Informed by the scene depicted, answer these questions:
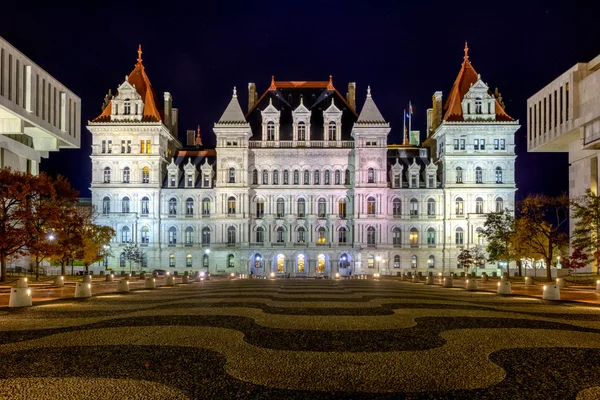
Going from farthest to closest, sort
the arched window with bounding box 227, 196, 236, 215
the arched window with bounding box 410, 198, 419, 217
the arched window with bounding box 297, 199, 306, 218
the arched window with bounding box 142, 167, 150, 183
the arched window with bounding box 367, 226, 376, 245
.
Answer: the arched window with bounding box 410, 198, 419, 217
the arched window with bounding box 297, 199, 306, 218
the arched window with bounding box 142, 167, 150, 183
the arched window with bounding box 227, 196, 236, 215
the arched window with bounding box 367, 226, 376, 245

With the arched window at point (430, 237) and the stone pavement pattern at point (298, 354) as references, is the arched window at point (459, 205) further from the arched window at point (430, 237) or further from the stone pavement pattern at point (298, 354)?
the stone pavement pattern at point (298, 354)

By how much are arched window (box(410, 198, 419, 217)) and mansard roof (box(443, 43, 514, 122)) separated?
12.1 m

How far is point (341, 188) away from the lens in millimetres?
78125

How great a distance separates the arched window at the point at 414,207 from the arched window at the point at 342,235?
978 cm

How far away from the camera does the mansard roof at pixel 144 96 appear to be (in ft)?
254

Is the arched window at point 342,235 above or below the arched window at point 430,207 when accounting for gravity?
below

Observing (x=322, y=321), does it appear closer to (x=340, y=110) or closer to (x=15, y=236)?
(x=15, y=236)

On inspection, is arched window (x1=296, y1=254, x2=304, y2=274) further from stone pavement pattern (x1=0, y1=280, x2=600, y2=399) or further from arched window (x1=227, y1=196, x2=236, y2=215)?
stone pavement pattern (x1=0, y1=280, x2=600, y2=399)

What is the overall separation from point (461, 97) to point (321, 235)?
27.8m

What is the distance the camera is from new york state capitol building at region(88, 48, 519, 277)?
2990 inches

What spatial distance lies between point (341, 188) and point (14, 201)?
45306 millimetres

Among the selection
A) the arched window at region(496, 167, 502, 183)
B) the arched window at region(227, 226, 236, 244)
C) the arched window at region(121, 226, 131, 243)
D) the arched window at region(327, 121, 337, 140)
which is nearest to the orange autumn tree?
the arched window at region(121, 226, 131, 243)

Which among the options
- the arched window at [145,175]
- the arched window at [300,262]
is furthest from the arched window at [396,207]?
the arched window at [145,175]

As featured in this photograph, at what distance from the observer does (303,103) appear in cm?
8362
